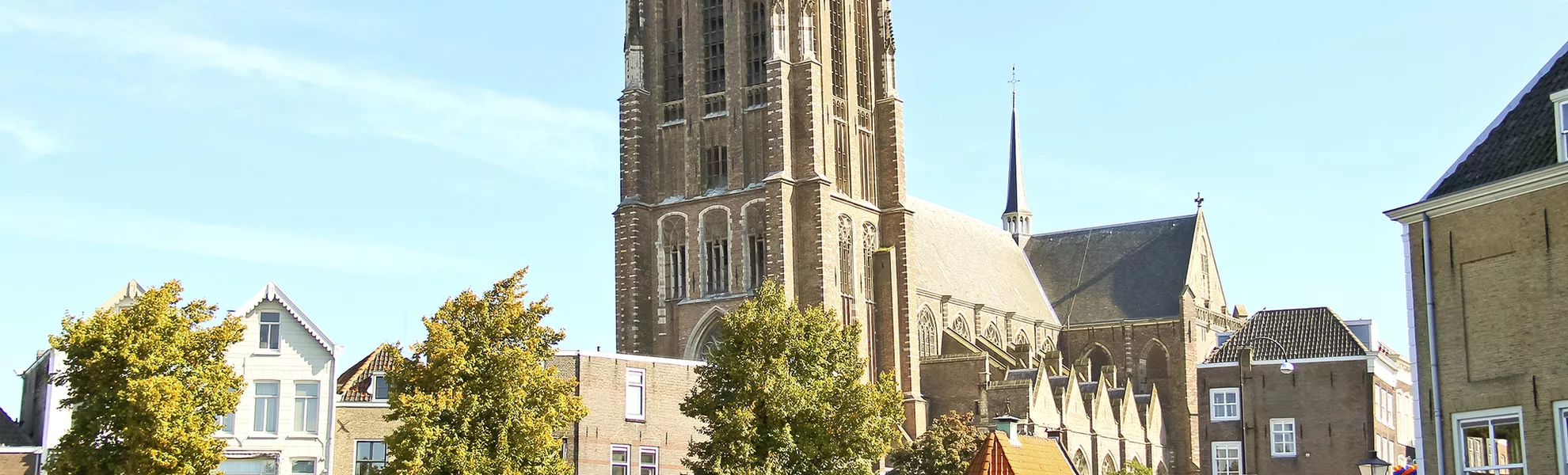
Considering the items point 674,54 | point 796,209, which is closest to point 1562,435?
point 796,209

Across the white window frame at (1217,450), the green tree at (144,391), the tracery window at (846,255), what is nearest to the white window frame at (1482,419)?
the green tree at (144,391)

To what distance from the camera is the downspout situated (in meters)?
29.0

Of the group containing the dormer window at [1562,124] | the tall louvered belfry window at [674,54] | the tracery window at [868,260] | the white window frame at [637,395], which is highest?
the tall louvered belfry window at [674,54]

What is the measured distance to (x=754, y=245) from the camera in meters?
70.2

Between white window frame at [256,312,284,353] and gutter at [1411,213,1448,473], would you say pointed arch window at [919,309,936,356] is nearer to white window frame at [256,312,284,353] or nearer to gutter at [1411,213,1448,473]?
white window frame at [256,312,284,353]

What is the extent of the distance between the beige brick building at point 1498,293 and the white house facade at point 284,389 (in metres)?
27.2

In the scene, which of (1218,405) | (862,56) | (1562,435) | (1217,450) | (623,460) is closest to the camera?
(1562,435)

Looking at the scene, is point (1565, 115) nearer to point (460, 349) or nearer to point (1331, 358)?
point (460, 349)

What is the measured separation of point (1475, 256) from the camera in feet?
93.9

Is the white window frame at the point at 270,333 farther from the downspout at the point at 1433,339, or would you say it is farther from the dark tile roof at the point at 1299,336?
the dark tile roof at the point at 1299,336

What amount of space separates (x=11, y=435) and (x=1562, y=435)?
3798 cm

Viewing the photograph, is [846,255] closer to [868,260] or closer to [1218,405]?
[868,260]

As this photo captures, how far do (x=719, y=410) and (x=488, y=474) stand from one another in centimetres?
575

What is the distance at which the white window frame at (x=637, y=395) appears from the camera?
4928cm
